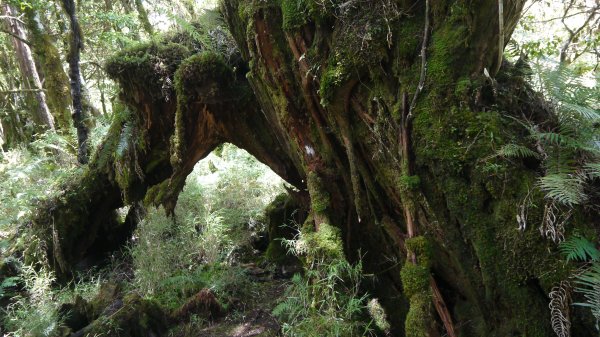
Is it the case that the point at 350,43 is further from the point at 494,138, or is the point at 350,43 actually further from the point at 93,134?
the point at 93,134

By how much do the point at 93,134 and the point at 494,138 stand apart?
7777 millimetres

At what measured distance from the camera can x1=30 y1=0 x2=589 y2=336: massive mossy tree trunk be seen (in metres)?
2.49

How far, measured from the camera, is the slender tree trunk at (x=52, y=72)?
9.14 metres

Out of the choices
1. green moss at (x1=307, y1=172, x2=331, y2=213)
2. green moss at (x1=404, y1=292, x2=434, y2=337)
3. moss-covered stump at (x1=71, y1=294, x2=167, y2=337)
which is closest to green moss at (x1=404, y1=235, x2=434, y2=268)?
green moss at (x1=404, y1=292, x2=434, y2=337)

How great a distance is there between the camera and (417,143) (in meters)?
2.88

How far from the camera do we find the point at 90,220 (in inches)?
282

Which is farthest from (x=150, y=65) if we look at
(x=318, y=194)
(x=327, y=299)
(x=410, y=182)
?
(x=410, y=182)

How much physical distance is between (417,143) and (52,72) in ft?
30.5

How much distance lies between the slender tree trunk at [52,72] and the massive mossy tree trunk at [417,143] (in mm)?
6641

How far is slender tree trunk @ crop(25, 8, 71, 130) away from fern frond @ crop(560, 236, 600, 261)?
9.77 m

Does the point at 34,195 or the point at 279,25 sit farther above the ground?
the point at 279,25

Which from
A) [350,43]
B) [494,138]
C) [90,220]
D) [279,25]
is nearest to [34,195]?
[90,220]

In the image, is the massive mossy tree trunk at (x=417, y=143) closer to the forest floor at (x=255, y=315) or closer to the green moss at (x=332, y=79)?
the green moss at (x=332, y=79)

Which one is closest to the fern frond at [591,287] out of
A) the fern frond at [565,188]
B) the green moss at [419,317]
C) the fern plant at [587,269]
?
the fern plant at [587,269]
